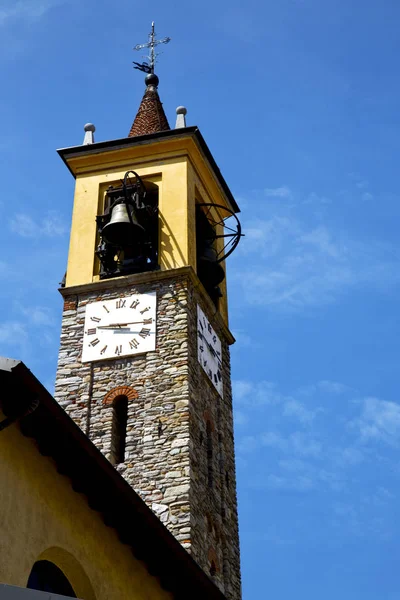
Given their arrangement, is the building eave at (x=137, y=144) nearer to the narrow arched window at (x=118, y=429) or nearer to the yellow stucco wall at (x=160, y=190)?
the yellow stucco wall at (x=160, y=190)

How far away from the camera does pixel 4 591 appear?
4.94 m

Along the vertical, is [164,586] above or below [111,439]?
below

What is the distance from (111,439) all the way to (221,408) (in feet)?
7.59

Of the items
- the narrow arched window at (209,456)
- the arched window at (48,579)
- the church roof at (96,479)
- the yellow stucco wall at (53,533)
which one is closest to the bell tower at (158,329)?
the narrow arched window at (209,456)

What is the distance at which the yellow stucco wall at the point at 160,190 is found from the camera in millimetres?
15812

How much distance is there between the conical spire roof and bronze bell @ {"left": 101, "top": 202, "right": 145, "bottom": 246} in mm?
2954

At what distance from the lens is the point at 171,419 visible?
13633mm

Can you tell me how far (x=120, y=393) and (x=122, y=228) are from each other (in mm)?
2773

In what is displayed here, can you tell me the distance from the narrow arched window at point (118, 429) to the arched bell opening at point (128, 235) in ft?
7.75

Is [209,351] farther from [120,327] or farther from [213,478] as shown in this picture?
[213,478]

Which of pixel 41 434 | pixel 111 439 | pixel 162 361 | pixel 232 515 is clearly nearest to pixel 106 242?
pixel 162 361

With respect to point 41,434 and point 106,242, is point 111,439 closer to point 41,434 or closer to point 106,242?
point 106,242

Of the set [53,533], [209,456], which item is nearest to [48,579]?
[53,533]

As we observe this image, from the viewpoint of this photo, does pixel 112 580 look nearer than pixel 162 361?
Yes
